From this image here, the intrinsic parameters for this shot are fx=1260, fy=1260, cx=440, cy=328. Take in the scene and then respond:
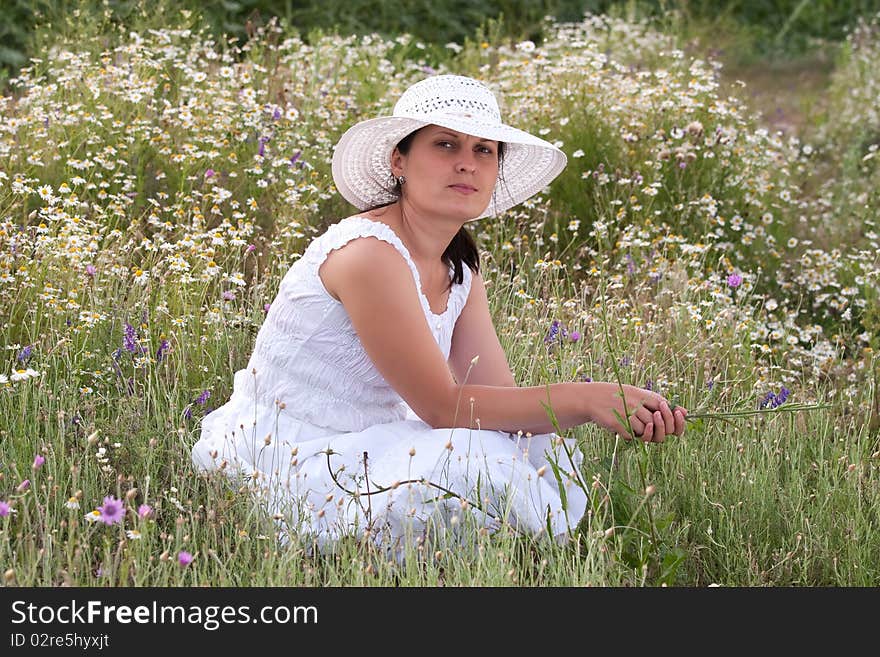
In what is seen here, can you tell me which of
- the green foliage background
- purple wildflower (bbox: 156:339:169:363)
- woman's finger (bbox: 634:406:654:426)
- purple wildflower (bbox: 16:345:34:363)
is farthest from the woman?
the green foliage background

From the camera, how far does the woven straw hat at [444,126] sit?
2.81 metres

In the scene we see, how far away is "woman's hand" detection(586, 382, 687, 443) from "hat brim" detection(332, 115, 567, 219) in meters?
0.55

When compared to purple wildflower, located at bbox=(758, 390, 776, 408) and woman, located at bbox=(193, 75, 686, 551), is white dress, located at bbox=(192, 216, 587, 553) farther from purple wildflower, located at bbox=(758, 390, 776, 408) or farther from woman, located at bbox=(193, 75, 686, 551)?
purple wildflower, located at bbox=(758, 390, 776, 408)

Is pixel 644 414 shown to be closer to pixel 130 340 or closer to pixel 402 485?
pixel 402 485

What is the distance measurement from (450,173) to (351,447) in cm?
65

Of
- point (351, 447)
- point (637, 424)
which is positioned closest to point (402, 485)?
point (351, 447)

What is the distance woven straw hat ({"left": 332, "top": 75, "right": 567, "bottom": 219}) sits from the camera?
2.81 meters

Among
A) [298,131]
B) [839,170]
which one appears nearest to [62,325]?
[298,131]

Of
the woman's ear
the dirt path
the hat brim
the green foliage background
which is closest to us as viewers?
the hat brim

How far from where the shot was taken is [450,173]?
9.28 feet

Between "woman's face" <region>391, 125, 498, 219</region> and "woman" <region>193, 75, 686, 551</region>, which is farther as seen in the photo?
"woman's face" <region>391, 125, 498, 219</region>

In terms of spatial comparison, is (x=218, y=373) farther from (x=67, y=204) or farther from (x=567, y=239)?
(x=567, y=239)

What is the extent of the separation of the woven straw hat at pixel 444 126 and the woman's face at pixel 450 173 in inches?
1.8

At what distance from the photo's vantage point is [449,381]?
2.72 m
